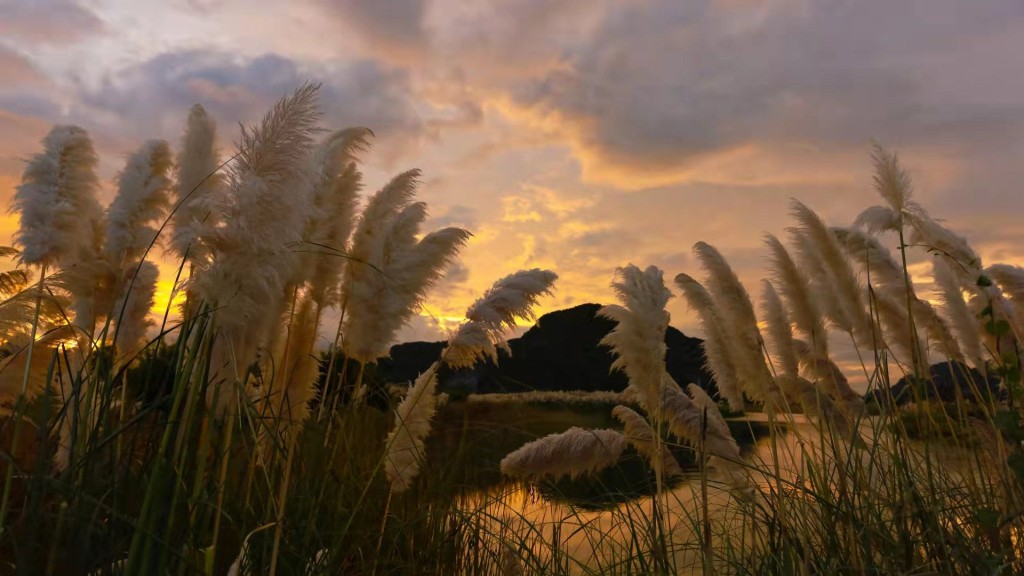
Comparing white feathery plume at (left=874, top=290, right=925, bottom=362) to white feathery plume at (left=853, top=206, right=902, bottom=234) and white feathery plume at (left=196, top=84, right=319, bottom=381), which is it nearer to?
white feathery plume at (left=853, top=206, right=902, bottom=234)

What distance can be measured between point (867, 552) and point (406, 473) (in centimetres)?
189

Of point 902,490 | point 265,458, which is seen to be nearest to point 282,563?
point 265,458

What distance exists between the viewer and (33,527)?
1953 millimetres

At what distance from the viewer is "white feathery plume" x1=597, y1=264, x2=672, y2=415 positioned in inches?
101

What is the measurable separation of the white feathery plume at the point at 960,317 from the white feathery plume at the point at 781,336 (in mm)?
1174

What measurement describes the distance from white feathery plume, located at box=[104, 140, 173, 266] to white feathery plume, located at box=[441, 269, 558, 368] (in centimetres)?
180

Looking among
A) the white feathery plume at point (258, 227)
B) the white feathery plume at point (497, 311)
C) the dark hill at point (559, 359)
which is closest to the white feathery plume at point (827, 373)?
the white feathery plume at point (497, 311)

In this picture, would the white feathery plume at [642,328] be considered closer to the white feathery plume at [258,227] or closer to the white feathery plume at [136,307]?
the white feathery plume at [258,227]

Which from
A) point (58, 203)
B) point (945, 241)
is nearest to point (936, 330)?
point (945, 241)

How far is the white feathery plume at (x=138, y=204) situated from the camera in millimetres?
3918

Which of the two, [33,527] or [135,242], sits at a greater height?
[135,242]

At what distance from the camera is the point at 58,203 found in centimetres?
399

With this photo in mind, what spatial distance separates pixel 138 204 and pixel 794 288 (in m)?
3.42

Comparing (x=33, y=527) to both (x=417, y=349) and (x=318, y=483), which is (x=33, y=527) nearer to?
(x=318, y=483)
